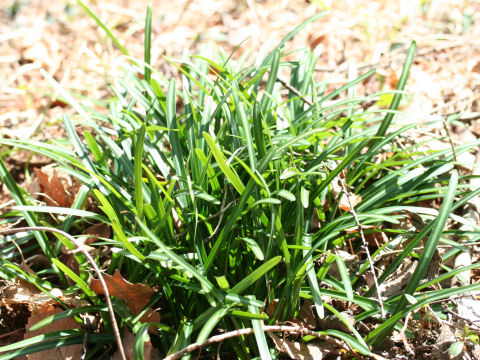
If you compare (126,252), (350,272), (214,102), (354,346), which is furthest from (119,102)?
(354,346)

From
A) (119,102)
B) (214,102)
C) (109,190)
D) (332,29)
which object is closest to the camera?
(109,190)

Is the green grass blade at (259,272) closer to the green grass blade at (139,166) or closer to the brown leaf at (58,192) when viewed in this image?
the green grass blade at (139,166)

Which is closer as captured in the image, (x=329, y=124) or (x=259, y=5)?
(x=329, y=124)

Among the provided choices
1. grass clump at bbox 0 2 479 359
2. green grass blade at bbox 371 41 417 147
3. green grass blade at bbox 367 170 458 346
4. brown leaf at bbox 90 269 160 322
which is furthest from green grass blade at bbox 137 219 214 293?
green grass blade at bbox 371 41 417 147

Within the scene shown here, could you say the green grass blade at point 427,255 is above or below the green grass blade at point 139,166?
below

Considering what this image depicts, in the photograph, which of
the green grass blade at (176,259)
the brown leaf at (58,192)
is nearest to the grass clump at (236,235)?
the green grass blade at (176,259)

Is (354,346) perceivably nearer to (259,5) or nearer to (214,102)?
(214,102)

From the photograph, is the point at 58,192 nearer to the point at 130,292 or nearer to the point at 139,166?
the point at 130,292

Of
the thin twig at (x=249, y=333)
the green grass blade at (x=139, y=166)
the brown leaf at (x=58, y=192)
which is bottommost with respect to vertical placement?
the thin twig at (x=249, y=333)
